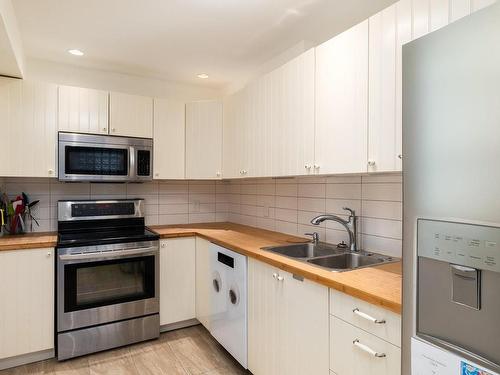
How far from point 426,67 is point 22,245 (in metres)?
2.65

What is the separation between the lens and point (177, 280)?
289cm

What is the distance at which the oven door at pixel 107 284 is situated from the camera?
7.92ft

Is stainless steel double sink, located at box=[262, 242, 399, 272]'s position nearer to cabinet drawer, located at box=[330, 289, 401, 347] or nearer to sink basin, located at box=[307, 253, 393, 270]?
sink basin, located at box=[307, 253, 393, 270]

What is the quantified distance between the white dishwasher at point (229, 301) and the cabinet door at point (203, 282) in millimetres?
87

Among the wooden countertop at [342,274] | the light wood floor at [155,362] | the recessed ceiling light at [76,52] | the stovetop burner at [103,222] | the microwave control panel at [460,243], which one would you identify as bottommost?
the light wood floor at [155,362]

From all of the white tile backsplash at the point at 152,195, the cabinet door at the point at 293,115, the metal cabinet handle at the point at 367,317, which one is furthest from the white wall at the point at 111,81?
the metal cabinet handle at the point at 367,317

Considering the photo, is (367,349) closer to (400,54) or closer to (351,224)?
(351,224)

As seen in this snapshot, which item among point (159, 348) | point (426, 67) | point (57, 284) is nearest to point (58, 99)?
point (57, 284)

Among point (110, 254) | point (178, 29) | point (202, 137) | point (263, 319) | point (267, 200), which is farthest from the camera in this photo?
point (202, 137)

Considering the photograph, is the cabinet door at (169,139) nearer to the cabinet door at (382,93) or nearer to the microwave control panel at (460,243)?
the cabinet door at (382,93)

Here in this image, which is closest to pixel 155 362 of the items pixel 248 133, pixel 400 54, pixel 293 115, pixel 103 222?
pixel 103 222

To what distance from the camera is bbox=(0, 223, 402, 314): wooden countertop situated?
129 centimetres

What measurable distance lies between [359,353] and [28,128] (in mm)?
2787

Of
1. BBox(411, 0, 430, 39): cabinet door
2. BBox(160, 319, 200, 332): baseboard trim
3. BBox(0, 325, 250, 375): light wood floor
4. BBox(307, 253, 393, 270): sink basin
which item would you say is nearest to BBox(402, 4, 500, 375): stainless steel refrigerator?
BBox(411, 0, 430, 39): cabinet door
